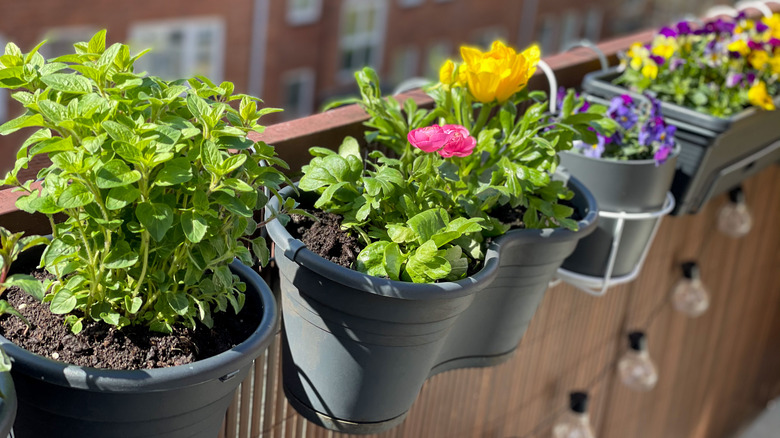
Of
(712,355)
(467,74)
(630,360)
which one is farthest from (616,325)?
(467,74)

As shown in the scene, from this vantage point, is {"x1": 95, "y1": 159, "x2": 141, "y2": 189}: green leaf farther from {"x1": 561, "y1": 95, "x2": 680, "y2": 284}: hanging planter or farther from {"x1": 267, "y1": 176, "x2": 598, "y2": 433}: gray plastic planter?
{"x1": 561, "y1": 95, "x2": 680, "y2": 284}: hanging planter

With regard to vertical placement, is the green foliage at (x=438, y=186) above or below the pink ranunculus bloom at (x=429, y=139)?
below

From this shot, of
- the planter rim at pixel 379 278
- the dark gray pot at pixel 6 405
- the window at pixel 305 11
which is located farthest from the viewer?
the window at pixel 305 11

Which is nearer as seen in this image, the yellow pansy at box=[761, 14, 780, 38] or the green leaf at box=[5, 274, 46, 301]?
the green leaf at box=[5, 274, 46, 301]

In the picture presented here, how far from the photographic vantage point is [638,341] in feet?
7.75

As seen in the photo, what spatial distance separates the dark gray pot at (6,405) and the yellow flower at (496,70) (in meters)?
0.63

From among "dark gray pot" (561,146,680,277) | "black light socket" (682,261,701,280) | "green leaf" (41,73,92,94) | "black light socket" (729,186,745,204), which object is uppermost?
"green leaf" (41,73,92,94)

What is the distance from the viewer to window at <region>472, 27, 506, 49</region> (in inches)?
506

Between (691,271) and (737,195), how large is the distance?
26cm

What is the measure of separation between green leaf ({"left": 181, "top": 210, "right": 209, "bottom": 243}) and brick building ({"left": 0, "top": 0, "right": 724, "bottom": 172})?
23.2 feet

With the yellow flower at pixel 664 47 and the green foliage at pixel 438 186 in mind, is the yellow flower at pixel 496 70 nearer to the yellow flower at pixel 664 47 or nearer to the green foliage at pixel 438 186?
the green foliage at pixel 438 186

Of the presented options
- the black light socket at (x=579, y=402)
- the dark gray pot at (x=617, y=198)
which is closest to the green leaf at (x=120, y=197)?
the dark gray pot at (x=617, y=198)

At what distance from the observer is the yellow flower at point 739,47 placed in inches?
64.9

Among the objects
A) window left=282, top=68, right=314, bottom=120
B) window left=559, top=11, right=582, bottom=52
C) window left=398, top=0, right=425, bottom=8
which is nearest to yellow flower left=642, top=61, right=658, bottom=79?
window left=282, top=68, right=314, bottom=120
